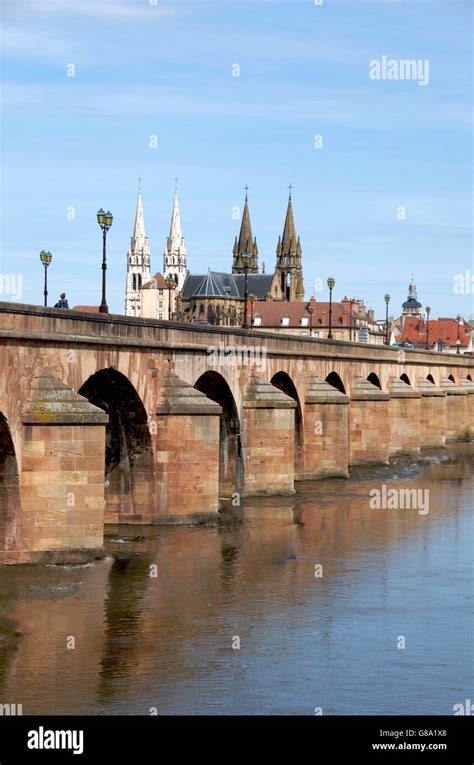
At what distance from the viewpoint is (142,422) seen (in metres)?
36.1

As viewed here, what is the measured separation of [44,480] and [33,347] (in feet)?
9.17

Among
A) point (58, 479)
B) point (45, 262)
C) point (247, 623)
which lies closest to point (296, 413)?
point (45, 262)

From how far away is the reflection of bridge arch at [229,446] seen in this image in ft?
143

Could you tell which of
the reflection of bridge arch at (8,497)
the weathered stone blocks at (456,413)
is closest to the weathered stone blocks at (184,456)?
the reflection of bridge arch at (8,497)

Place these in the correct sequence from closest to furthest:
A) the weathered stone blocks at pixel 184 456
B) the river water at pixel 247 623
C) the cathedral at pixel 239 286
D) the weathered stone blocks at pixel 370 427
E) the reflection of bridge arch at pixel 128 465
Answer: the river water at pixel 247 623
the reflection of bridge arch at pixel 128 465
the weathered stone blocks at pixel 184 456
the weathered stone blocks at pixel 370 427
the cathedral at pixel 239 286

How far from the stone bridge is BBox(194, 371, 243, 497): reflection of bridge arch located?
0.15 feet

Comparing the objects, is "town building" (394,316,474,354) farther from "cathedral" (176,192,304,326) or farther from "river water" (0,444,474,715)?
"river water" (0,444,474,715)

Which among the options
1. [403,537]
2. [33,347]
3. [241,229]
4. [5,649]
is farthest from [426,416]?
[241,229]

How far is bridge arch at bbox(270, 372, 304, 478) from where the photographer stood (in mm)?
51031

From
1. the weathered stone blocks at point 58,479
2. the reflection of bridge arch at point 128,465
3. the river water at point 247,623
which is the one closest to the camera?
the river water at point 247,623

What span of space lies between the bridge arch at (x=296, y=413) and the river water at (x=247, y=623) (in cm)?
1288

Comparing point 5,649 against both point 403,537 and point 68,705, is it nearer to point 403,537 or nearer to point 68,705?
point 68,705
